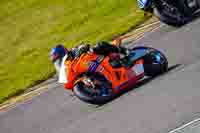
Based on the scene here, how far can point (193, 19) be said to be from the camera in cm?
2038

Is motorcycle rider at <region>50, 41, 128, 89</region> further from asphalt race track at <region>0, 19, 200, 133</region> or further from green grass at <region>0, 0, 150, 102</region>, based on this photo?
green grass at <region>0, 0, 150, 102</region>

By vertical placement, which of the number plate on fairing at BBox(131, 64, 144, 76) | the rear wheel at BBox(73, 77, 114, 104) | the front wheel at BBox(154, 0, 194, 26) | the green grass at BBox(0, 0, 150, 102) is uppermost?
the front wheel at BBox(154, 0, 194, 26)

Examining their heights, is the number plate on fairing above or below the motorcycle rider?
below

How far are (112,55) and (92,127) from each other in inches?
80.3

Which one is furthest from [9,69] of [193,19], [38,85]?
[193,19]

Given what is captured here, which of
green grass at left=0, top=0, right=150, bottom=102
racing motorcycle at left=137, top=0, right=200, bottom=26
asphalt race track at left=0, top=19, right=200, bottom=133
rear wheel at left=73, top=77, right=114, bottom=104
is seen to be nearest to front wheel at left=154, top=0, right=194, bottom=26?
racing motorcycle at left=137, top=0, right=200, bottom=26

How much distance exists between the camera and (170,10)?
20094 mm

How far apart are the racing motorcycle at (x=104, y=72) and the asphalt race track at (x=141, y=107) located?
0.84 feet

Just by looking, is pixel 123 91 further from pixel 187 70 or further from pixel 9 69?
pixel 9 69

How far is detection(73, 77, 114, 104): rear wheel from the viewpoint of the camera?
15.8m

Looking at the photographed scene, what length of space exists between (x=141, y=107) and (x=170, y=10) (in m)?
5.91

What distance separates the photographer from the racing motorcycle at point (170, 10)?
65.6 ft

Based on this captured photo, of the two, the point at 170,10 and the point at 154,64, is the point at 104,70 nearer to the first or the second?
the point at 154,64

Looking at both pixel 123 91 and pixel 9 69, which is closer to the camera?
pixel 123 91
